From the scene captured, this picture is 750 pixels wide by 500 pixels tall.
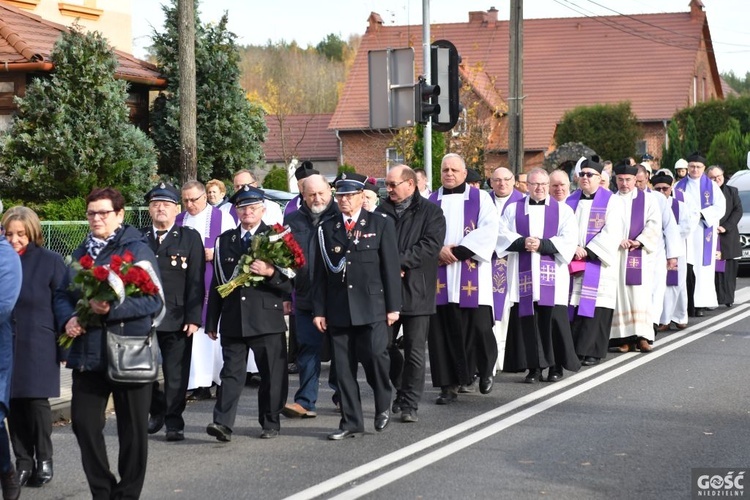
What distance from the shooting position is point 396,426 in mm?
10180

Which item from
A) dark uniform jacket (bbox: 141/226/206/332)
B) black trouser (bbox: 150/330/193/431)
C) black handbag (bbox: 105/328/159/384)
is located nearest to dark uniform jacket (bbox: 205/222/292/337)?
dark uniform jacket (bbox: 141/226/206/332)

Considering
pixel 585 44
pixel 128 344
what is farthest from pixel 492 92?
pixel 128 344

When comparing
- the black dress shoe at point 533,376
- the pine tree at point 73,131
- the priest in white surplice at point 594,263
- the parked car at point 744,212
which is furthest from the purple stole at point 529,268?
the parked car at point 744,212

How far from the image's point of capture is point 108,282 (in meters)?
7.18

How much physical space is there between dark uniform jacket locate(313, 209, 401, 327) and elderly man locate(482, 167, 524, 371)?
2.50 meters

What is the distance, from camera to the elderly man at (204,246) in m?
11.8

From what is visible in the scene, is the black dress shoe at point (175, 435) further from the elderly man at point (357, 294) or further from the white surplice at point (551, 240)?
the white surplice at point (551, 240)

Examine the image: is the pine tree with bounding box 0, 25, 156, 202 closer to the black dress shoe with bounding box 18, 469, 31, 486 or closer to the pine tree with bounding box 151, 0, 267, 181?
the pine tree with bounding box 151, 0, 267, 181

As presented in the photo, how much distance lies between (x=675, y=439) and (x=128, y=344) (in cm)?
407

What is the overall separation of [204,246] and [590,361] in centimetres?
423

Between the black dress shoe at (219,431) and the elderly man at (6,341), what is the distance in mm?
2021

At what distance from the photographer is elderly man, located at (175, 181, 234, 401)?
38.8 feet

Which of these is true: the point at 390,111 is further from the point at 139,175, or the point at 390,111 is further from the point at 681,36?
the point at 681,36

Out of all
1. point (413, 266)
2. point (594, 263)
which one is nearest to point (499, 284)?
point (594, 263)
